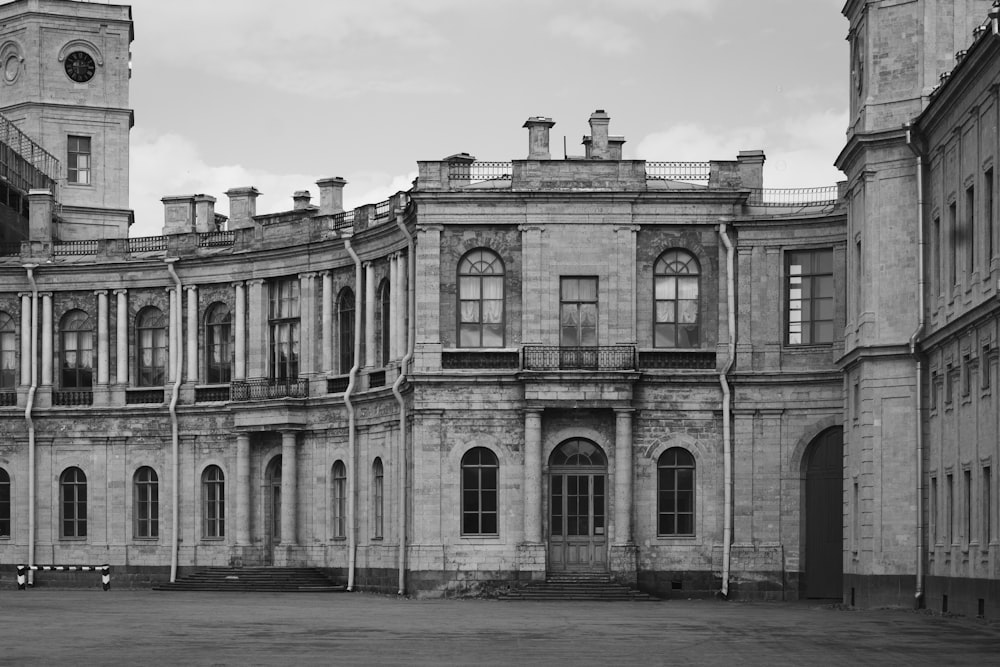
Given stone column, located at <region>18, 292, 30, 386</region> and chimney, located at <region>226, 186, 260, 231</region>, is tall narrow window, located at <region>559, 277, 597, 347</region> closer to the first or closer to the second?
chimney, located at <region>226, 186, 260, 231</region>

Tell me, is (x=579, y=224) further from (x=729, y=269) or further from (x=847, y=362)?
(x=847, y=362)

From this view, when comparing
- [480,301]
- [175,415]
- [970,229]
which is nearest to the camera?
[970,229]

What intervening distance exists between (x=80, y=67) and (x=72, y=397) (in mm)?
15760

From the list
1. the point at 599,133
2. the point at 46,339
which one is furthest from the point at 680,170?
the point at 46,339

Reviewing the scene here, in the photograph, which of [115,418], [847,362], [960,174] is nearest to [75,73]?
[115,418]

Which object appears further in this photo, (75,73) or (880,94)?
(75,73)

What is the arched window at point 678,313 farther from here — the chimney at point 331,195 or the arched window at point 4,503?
the arched window at point 4,503

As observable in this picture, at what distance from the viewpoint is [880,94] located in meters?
47.0

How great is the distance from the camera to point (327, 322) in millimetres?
62125

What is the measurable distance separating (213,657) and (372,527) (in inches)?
1141

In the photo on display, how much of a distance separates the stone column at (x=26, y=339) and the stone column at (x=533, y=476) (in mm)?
19853

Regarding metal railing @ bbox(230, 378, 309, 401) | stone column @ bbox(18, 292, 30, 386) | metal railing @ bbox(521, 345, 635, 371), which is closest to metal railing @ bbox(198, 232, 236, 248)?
metal railing @ bbox(230, 378, 309, 401)

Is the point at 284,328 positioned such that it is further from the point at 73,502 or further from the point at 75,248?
the point at 73,502

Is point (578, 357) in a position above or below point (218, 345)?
below
